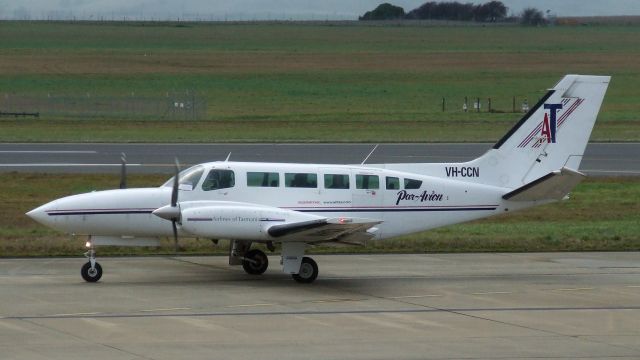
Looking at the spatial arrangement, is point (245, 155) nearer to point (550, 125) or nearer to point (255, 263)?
point (255, 263)

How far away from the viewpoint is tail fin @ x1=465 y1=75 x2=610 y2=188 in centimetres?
2483

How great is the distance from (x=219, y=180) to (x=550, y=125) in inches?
280

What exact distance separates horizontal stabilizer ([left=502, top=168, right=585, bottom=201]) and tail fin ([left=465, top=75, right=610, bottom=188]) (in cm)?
55

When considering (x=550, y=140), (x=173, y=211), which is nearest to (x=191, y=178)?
(x=173, y=211)

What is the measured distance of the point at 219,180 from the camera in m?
23.2

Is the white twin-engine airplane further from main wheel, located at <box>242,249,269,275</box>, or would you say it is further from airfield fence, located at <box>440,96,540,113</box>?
airfield fence, located at <box>440,96,540,113</box>

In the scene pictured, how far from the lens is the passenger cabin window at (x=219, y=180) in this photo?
23.1m

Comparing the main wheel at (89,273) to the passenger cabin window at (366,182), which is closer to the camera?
the main wheel at (89,273)

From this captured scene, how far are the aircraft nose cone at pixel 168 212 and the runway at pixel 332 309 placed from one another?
133 cm

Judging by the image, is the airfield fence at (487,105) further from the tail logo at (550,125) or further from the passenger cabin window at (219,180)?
the passenger cabin window at (219,180)

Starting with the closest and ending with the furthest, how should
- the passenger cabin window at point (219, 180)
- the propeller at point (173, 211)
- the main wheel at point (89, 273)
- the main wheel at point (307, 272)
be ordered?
the propeller at point (173, 211)
the main wheel at point (89, 273)
the main wheel at point (307, 272)
the passenger cabin window at point (219, 180)

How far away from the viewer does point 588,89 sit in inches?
980

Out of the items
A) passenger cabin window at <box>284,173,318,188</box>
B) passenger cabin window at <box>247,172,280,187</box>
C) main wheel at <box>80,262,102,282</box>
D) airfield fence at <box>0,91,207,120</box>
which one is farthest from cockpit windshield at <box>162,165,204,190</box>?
airfield fence at <box>0,91,207,120</box>

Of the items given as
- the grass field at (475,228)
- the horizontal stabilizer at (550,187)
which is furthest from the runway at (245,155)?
the horizontal stabilizer at (550,187)
